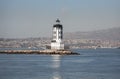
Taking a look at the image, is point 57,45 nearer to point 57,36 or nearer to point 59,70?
point 57,36

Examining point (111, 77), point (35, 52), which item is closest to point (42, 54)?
point (35, 52)

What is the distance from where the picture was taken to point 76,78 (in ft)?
154

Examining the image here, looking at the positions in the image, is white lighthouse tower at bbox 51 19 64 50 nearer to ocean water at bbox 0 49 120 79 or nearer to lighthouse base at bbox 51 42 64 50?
lighthouse base at bbox 51 42 64 50

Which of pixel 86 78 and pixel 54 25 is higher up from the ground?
pixel 54 25

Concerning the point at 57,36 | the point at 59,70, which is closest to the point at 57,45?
the point at 57,36

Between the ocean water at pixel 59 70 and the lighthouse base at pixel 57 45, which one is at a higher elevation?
the lighthouse base at pixel 57 45

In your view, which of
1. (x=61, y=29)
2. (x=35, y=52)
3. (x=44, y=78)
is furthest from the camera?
(x=35, y=52)

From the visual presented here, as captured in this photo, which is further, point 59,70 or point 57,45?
point 57,45

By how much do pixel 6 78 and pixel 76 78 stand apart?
714 centimetres

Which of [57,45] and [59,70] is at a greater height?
[57,45]

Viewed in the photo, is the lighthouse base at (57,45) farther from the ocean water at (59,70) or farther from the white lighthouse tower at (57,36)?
the ocean water at (59,70)

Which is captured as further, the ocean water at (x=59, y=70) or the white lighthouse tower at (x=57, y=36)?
the white lighthouse tower at (x=57, y=36)

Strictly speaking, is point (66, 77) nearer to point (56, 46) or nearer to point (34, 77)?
point (34, 77)

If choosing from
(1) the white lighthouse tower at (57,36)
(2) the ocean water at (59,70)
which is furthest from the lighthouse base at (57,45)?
(2) the ocean water at (59,70)
